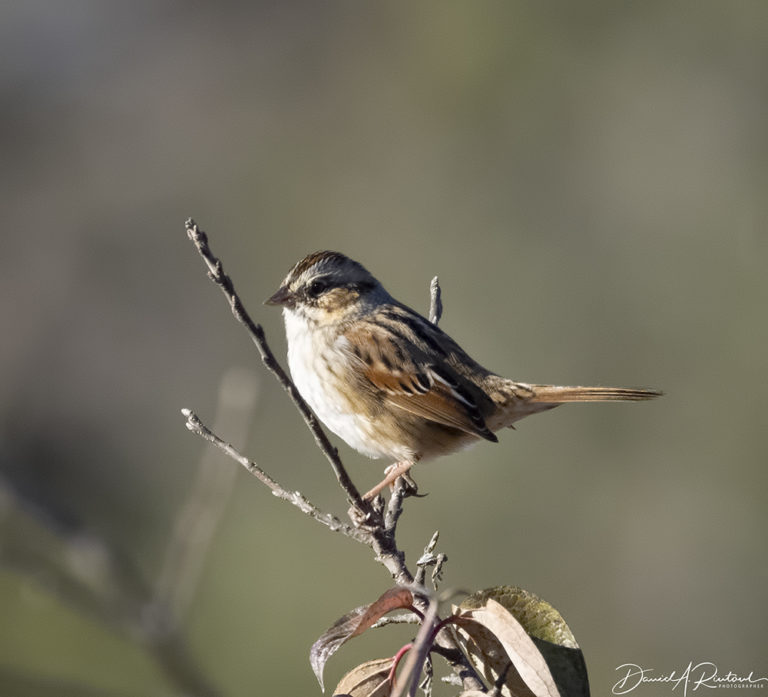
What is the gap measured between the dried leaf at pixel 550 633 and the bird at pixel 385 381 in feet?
5.39

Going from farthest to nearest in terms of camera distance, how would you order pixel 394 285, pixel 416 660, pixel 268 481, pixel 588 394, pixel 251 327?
pixel 394 285 < pixel 588 394 < pixel 268 481 < pixel 251 327 < pixel 416 660

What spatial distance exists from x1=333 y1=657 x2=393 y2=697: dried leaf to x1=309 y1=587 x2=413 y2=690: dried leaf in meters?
0.06

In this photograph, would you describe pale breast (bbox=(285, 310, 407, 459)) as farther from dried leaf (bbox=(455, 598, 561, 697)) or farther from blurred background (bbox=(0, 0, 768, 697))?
dried leaf (bbox=(455, 598, 561, 697))

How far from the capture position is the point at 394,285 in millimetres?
8750

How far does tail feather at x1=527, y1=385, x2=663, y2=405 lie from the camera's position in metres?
3.79

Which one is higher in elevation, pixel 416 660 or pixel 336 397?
pixel 336 397

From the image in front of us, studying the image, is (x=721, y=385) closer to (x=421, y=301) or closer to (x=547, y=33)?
(x=421, y=301)

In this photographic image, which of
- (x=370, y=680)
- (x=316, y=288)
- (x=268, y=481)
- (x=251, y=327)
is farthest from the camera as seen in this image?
(x=316, y=288)

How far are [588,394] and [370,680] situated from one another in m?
2.03

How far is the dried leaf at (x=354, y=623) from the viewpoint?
1.95 metres

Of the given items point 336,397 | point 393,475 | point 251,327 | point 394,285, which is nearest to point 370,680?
point 251,327

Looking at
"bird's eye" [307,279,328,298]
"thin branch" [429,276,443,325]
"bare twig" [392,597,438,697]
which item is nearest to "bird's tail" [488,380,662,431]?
"thin branch" [429,276,443,325]

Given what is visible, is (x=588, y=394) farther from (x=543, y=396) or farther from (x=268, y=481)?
(x=268, y=481)

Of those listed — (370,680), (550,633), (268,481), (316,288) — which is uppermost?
(316,288)
